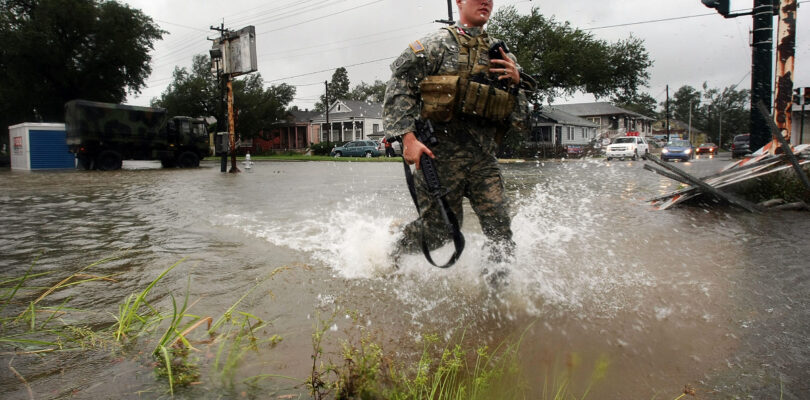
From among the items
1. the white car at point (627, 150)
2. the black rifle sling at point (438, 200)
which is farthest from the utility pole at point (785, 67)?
the white car at point (627, 150)

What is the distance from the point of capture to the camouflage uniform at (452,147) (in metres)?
2.99

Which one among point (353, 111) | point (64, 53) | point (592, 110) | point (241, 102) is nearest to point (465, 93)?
point (64, 53)

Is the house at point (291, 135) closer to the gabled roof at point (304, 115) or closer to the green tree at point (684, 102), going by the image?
the gabled roof at point (304, 115)

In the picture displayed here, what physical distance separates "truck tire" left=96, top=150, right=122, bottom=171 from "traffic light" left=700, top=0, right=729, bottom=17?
837 inches

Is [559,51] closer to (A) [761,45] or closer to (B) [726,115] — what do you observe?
(A) [761,45]

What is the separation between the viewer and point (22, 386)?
72.3 inches

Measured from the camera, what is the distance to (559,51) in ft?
124

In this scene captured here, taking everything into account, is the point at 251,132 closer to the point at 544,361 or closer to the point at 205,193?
the point at 205,193

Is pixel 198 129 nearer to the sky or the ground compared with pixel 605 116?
nearer to the ground

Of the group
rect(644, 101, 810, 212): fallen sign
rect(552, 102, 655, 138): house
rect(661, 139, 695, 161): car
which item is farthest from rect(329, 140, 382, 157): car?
rect(552, 102, 655, 138): house

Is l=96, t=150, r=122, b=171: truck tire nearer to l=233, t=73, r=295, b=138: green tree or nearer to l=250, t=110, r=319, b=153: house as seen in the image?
l=233, t=73, r=295, b=138: green tree

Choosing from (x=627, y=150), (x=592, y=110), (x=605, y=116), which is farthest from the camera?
(x=592, y=110)

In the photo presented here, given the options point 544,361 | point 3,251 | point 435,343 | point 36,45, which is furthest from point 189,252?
point 36,45

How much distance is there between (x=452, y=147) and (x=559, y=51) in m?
38.1
